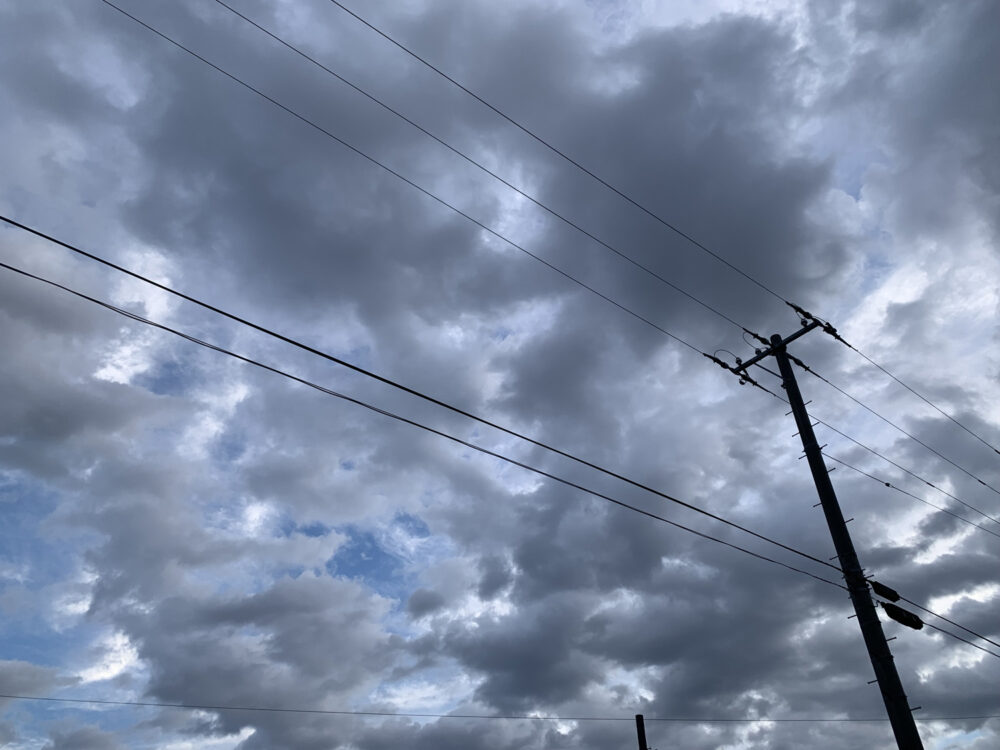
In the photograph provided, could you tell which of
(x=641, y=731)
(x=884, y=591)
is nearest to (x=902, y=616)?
(x=884, y=591)

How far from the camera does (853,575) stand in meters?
16.4

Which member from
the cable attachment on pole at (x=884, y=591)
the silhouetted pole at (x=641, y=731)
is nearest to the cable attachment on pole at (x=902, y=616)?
the cable attachment on pole at (x=884, y=591)

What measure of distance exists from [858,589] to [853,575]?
32cm

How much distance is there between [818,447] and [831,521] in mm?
2029

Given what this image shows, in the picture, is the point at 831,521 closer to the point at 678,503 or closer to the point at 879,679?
the point at 879,679

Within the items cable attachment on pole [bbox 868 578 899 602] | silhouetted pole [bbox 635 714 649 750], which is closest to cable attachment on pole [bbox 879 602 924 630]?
cable attachment on pole [bbox 868 578 899 602]

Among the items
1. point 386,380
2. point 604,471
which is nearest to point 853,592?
point 604,471

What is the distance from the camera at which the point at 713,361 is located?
70.1ft

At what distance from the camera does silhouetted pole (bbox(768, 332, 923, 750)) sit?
48.5ft

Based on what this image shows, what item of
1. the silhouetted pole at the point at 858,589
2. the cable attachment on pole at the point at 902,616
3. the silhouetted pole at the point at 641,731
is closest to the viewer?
the silhouetted pole at the point at 858,589

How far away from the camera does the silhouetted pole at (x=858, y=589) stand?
14789 millimetres

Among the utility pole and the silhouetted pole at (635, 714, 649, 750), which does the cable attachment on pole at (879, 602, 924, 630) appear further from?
the silhouetted pole at (635, 714, 649, 750)

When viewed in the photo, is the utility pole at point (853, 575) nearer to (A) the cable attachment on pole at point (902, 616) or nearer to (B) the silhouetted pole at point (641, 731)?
(A) the cable attachment on pole at point (902, 616)

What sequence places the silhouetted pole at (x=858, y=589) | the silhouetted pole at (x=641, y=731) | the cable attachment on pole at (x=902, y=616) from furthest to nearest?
the silhouetted pole at (x=641, y=731) < the cable attachment on pole at (x=902, y=616) < the silhouetted pole at (x=858, y=589)
